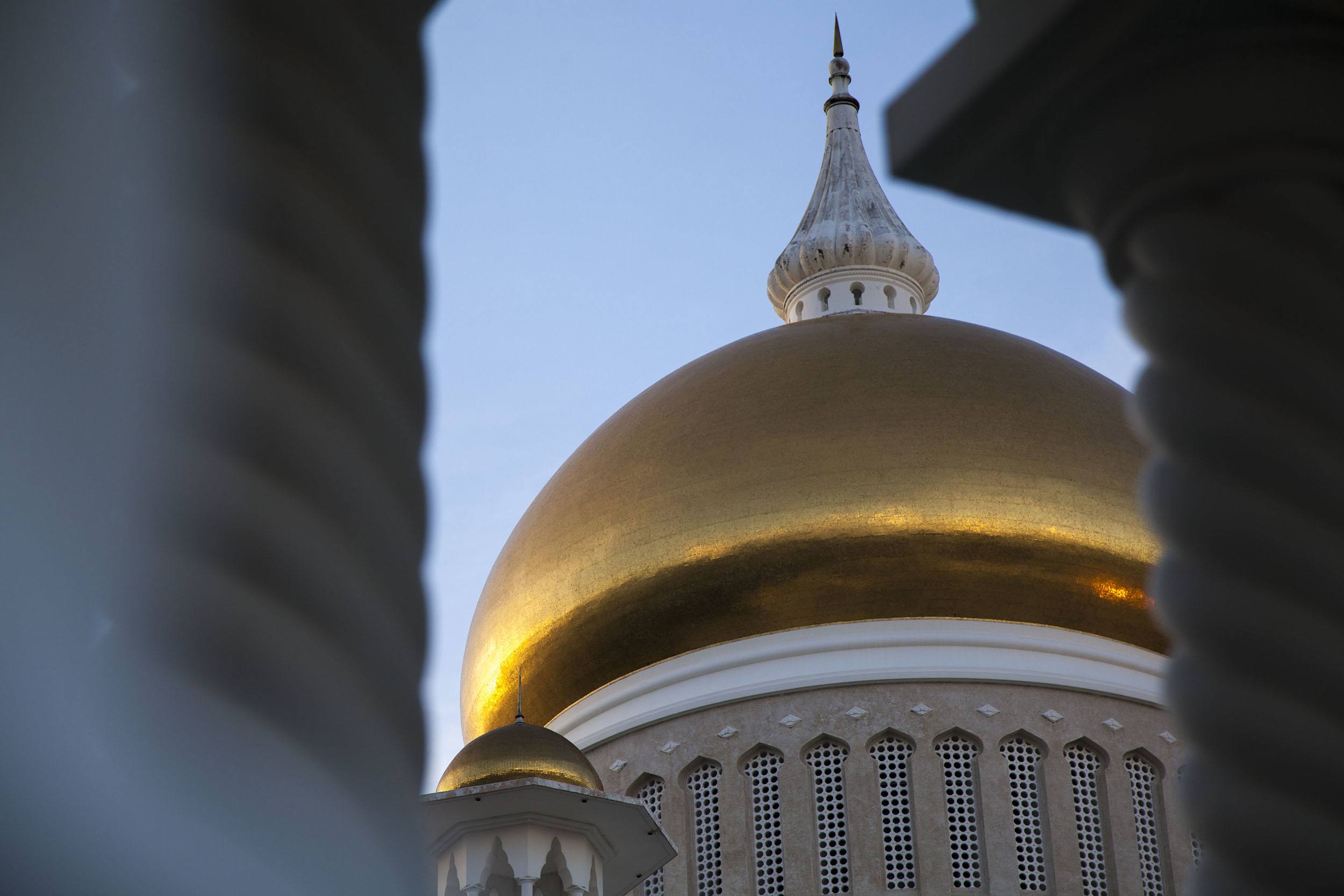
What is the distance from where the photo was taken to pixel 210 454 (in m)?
1.70

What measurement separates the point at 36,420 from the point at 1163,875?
14673mm

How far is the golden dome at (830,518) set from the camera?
15.6 metres

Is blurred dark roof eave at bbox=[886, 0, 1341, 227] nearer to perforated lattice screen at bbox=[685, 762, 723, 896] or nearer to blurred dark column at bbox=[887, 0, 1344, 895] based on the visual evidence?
blurred dark column at bbox=[887, 0, 1344, 895]

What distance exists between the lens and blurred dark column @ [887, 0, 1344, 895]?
204 centimetres

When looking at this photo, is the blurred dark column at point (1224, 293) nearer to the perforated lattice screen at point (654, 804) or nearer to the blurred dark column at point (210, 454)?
the blurred dark column at point (210, 454)

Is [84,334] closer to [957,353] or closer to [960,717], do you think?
[960,717]

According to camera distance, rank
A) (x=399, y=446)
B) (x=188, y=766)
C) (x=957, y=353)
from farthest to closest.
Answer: (x=957, y=353) < (x=399, y=446) < (x=188, y=766)

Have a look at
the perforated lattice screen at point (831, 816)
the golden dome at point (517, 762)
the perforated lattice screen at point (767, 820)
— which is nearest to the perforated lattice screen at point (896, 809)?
the perforated lattice screen at point (831, 816)

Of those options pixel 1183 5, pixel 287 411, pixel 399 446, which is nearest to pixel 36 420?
pixel 287 411

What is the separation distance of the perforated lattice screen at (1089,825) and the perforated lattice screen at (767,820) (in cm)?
228

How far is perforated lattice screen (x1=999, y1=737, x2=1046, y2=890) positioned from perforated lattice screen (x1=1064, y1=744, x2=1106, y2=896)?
0.28 meters

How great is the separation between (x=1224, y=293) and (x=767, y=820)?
44.2 feet

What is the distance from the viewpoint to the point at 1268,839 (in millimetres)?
1982

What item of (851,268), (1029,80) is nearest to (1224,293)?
(1029,80)
